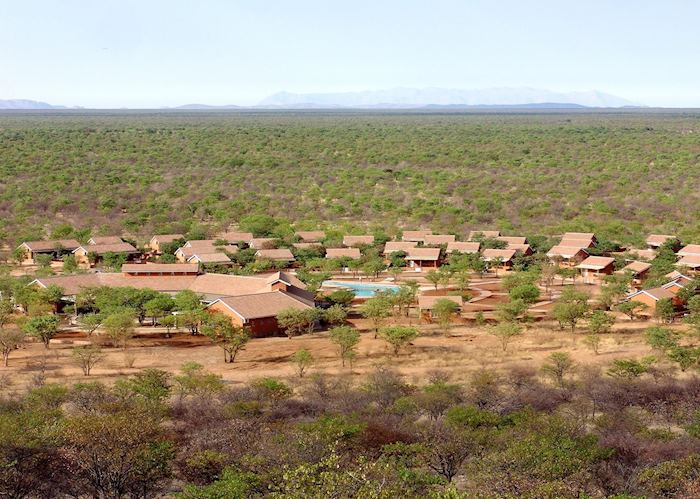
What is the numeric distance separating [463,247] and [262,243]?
15.7 metres

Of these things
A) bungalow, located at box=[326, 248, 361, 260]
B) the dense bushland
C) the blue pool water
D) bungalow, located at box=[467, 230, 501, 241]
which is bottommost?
the blue pool water

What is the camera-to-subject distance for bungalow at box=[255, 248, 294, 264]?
55.9 metres

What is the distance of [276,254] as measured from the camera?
5644 cm

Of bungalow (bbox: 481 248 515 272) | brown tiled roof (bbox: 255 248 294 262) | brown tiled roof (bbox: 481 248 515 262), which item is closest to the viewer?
bungalow (bbox: 481 248 515 272)

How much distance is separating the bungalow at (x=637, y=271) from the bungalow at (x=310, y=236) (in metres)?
24.0

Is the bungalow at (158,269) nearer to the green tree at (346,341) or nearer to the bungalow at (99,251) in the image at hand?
the bungalow at (99,251)

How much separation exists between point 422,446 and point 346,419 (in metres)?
3.33

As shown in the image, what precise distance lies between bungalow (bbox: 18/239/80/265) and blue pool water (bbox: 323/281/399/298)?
2089cm

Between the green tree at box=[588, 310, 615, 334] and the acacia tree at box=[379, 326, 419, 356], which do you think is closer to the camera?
Result: the acacia tree at box=[379, 326, 419, 356]

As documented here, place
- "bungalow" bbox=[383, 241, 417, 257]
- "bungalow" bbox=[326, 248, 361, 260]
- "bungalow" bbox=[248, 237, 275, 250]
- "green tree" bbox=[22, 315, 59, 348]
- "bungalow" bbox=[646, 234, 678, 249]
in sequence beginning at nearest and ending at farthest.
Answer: "green tree" bbox=[22, 315, 59, 348] → "bungalow" bbox=[326, 248, 361, 260] → "bungalow" bbox=[383, 241, 417, 257] → "bungalow" bbox=[646, 234, 678, 249] → "bungalow" bbox=[248, 237, 275, 250]

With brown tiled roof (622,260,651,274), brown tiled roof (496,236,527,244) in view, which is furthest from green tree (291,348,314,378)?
brown tiled roof (496,236,527,244)

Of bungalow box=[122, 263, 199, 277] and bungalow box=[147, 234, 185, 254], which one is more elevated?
bungalow box=[122, 263, 199, 277]

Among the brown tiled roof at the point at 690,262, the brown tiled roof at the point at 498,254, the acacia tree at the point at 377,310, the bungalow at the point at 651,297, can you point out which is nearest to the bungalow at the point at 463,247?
the brown tiled roof at the point at 498,254

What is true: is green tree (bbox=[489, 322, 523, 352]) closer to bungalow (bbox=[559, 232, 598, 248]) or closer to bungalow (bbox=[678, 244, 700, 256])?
bungalow (bbox=[678, 244, 700, 256])
